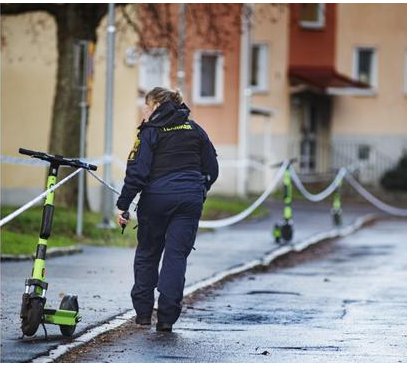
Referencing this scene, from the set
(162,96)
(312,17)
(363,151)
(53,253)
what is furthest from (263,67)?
(162,96)

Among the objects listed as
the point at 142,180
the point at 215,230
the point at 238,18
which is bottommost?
the point at 215,230

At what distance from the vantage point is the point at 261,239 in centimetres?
2352

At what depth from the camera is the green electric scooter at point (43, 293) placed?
10.1m

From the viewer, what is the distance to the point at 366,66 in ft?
166

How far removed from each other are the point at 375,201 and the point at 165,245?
29.3 meters

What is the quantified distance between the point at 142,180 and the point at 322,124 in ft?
126

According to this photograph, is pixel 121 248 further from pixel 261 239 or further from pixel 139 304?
pixel 139 304

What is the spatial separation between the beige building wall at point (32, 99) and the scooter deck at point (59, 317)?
678 inches

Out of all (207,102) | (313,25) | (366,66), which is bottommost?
(207,102)

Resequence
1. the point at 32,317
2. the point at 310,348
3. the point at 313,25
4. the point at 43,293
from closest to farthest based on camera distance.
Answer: the point at 32,317 → the point at 43,293 → the point at 310,348 → the point at 313,25

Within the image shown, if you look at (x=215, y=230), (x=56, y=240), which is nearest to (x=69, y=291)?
(x=56, y=240)

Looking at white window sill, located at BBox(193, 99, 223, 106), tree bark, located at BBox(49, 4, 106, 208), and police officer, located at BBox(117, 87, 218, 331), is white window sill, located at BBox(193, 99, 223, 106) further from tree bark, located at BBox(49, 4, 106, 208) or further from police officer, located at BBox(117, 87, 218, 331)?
police officer, located at BBox(117, 87, 218, 331)

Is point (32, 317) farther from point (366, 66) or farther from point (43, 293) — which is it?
point (366, 66)

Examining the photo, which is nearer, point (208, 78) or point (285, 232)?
point (285, 232)
